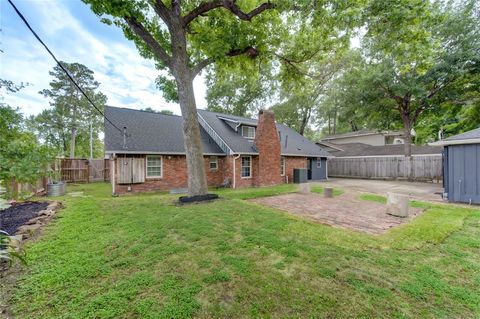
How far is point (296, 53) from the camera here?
365 inches

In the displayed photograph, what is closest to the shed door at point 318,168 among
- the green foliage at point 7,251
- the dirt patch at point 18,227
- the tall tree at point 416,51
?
the tall tree at point 416,51

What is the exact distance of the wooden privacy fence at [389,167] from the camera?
14.9 meters

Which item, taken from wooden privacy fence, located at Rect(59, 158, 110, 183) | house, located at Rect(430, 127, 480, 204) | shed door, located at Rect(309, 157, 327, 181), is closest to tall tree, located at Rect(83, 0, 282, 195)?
house, located at Rect(430, 127, 480, 204)

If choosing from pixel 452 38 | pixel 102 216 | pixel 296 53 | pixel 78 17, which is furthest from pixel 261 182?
pixel 452 38

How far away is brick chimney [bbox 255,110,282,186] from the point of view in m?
13.2

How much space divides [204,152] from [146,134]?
3.56 meters

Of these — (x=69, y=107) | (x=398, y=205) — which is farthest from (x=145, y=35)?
(x=69, y=107)

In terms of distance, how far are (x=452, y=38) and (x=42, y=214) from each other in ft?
Result: 74.8

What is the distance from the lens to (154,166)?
11.0m

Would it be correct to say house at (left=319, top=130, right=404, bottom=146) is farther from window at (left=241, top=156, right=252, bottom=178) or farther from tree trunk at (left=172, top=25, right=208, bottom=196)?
tree trunk at (left=172, top=25, right=208, bottom=196)

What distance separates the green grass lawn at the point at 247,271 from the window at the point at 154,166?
6111 millimetres

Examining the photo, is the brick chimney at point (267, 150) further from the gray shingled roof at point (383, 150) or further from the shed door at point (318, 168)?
the gray shingled roof at point (383, 150)

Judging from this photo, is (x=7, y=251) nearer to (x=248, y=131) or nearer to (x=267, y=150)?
(x=267, y=150)

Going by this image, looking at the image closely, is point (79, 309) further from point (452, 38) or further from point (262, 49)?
point (452, 38)
